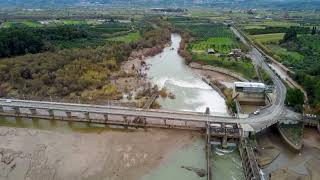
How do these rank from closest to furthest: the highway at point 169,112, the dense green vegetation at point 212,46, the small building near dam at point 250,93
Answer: the highway at point 169,112
the small building near dam at point 250,93
the dense green vegetation at point 212,46

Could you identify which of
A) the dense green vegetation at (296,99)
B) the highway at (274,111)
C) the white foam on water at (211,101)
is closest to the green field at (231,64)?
the highway at (274,111)

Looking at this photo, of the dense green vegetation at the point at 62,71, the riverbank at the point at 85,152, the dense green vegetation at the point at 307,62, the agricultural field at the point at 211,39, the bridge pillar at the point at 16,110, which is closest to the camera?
the riverbank at the point at 85,152

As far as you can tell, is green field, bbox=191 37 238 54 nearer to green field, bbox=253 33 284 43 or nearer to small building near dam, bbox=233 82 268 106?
green field, bbox=253 33 284 43

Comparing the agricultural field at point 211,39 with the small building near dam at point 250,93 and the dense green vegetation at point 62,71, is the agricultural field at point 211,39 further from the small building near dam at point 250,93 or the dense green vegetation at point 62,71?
the small building near dam at point 250,93

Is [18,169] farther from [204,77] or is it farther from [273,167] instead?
[204,77]

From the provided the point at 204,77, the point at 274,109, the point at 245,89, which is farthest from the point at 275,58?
the point at 274,109

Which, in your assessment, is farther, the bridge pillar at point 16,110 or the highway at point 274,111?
Answer: the bridge pillar at point 16,110

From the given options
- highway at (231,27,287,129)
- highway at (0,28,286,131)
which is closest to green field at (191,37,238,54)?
highway at (231,27,287,129)

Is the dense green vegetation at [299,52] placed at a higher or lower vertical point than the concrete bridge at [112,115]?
higher
